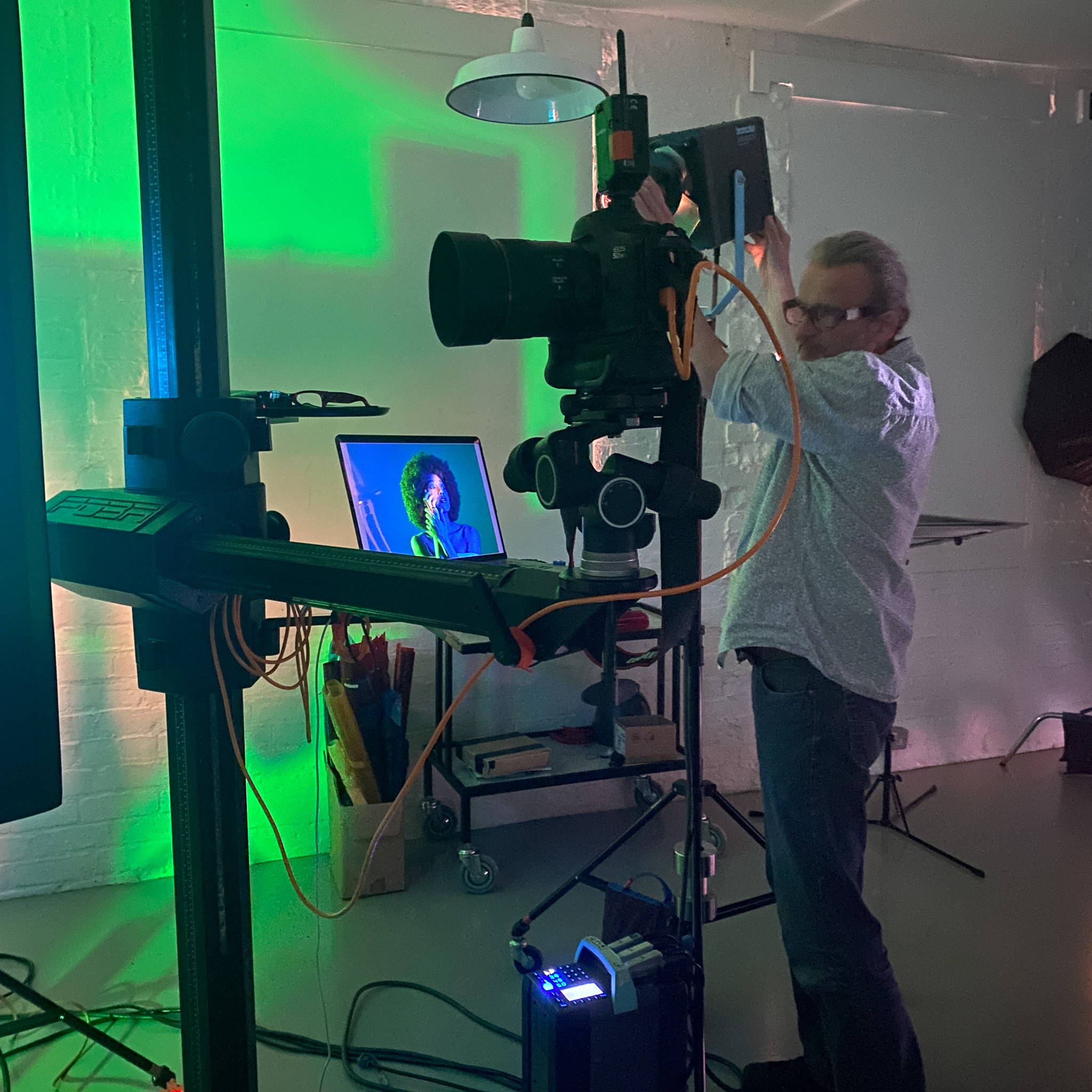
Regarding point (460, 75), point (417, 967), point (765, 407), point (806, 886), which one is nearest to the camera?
point (765, 407)

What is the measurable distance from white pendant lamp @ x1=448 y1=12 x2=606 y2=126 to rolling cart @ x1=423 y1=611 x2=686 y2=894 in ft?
3.92

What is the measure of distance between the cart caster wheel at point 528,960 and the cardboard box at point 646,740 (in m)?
0.74

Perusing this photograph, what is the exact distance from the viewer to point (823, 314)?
1.56 m

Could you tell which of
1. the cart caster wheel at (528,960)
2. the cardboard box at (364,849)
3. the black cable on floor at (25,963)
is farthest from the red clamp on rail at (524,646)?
the black cable on floor at (25,963)

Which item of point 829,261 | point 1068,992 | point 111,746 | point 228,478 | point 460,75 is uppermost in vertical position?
point 460,75

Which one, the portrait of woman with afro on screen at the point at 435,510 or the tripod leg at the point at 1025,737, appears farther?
the tripod leg at the point at 1025,737

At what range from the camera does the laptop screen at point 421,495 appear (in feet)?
7.62

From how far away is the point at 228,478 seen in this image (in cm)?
77

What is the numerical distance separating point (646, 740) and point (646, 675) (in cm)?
48

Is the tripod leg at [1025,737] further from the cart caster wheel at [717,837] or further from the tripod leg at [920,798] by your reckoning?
the cart caster wheel at [717,837]

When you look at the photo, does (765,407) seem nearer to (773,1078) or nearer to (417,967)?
(773,1078)

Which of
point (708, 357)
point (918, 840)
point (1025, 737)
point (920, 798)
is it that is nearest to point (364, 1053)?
point (708, 357)

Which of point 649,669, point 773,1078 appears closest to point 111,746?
point 649,669

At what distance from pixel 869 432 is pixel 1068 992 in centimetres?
147
